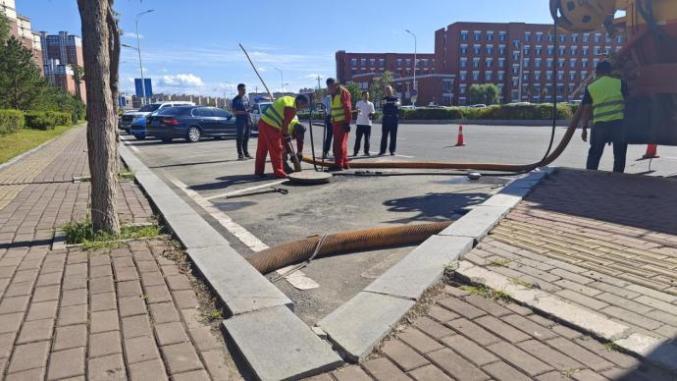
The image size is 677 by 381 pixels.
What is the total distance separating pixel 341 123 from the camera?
10227mm

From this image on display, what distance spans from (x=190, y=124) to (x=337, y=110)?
11.4 m

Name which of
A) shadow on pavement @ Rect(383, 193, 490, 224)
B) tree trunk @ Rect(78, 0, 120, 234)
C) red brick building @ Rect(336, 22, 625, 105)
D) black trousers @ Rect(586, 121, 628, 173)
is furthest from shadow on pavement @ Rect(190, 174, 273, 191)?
red brick building @ Rect(336, 22, 625, 105)

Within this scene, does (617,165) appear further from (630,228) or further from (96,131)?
(96,131)

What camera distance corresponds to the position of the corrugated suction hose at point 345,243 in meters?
4.18

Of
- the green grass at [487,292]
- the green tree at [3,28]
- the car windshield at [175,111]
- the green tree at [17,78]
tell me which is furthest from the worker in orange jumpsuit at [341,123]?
the green tree at [3,28]

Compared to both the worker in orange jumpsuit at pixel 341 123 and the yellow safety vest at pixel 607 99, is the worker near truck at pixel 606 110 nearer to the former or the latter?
the yellow safety vest at pixel 607 99

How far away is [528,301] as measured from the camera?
3070 millimetres

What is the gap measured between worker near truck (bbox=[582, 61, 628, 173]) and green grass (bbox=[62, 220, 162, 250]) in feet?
21.0

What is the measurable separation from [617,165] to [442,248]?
5.39 meters

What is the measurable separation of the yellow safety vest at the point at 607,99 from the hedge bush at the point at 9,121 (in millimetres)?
22241

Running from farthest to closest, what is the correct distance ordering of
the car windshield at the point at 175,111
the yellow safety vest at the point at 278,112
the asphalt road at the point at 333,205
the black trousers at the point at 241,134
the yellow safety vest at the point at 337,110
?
1. the car windshield at the point at 175,111
2. the black trousers at the point at 241,134
3. the yellow safety vest at the point at 337,110
4. the yellow safety vest at the point at 278,112
5. the asphalt road at the point at 333,205

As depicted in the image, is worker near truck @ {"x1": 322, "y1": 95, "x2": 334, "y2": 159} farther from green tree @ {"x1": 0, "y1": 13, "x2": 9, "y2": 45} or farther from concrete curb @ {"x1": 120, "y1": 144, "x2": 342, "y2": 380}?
green tree @ {"x1": 0, "y1": 13, "x2": 9, "y2": 45}

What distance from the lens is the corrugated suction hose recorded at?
418 centimetres

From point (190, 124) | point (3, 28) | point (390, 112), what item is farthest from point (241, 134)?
point (3, 28)
